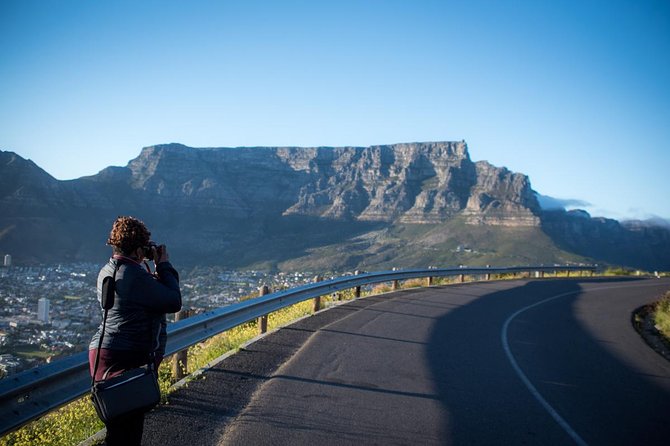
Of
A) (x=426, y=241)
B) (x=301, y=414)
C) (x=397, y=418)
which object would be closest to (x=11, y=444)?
(x=301, y=414)

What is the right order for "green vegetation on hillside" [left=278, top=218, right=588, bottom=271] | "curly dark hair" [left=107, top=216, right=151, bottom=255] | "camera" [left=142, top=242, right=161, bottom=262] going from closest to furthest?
"curly dark hair" [left=107, top=216, right=151, bottom=255] < "camera" [left=142, top=242, right=161, bottom=262] < "green vegetation on hillside" [left=278, top=218, right=588, bottom=271]

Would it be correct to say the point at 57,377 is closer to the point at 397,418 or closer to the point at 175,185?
the point at 397,418

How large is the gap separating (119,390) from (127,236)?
3.66 feet

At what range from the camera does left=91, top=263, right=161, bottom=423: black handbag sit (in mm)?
3572

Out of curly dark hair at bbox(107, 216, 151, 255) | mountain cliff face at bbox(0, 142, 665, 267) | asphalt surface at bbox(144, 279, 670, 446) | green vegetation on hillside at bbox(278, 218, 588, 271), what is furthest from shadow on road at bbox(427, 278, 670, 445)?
green vegetation on hillside at bbox(278, 218, 588, 271)

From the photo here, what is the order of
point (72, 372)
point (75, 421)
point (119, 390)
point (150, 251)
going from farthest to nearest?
point (75, 421)
point (72, 372)
point (150, 251)
point (119, 390)

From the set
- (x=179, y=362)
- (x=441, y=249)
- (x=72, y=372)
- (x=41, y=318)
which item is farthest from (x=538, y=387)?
(x=441, y=249)

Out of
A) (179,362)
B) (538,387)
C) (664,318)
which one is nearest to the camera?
(179,362)

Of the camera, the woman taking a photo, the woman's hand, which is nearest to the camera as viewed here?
the woman taking a photo

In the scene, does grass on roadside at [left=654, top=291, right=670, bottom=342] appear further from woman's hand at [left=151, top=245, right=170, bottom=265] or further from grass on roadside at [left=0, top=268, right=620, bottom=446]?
woman's hand at [left=151, top=245, right=170, bottom=265]

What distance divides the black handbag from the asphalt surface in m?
1.27

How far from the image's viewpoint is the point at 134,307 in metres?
3.88

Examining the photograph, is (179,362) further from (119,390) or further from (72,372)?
(119,390)

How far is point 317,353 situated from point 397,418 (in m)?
3.01
